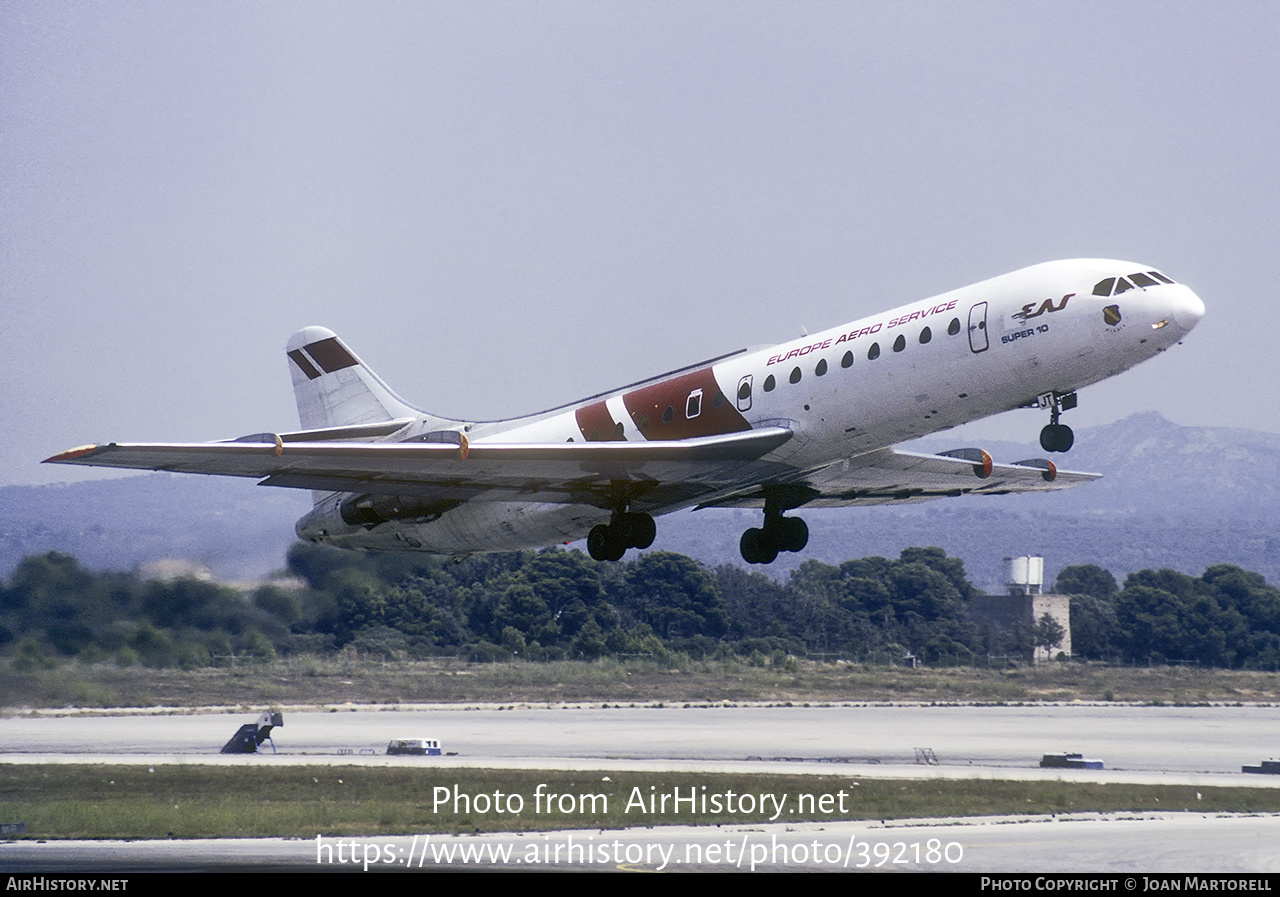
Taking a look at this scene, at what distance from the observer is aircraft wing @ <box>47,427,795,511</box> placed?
94.6 ft

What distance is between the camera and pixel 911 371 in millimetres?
29031

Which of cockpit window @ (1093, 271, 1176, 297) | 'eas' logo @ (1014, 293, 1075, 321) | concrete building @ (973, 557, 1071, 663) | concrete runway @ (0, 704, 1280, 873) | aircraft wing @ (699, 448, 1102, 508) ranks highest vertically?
cockpit window @ (1093, 271, 1176, 297)

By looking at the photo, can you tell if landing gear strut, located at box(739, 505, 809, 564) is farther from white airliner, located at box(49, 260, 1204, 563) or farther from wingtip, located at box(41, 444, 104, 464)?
wingtip, located at box(41, 444, 104, 464)

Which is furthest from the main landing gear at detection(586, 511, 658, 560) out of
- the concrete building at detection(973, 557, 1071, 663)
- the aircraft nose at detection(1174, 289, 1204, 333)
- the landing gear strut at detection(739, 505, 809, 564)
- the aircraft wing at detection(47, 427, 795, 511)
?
the concrete building at detection(973, 557, 1071, 663)

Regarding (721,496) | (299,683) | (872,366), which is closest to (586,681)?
(299,683)

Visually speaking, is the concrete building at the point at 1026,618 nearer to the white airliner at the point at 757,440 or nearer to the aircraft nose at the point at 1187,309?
the white airliner at the point at 757,440

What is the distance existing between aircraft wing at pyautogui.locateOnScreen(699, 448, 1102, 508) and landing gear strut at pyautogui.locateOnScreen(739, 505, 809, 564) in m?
0.65

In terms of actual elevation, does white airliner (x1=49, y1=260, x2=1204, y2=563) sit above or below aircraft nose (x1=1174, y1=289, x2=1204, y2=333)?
below

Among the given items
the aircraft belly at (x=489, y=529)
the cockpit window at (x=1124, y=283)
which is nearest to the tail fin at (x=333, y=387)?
the aircraft belly at (x=489, y=529)

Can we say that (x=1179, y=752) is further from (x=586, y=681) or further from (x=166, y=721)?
(x=166, y=721)

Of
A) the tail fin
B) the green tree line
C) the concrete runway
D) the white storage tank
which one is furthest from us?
the white storage tank

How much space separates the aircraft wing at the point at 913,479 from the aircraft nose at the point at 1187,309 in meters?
7.63

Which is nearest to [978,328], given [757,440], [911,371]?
[911,371]

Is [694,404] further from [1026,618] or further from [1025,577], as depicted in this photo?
[1025,577]
